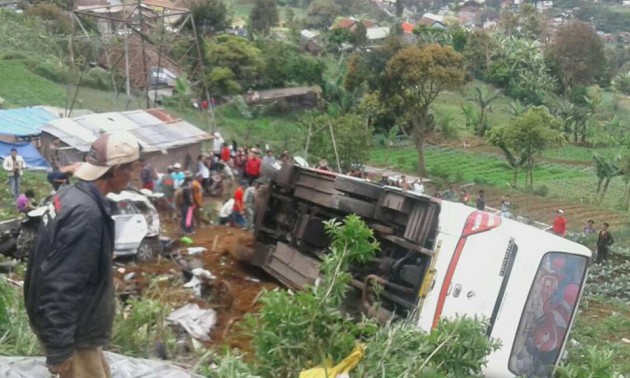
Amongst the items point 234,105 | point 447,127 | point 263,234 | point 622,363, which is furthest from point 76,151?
point 447,127

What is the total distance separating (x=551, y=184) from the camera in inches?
1537

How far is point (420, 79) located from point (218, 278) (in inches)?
986

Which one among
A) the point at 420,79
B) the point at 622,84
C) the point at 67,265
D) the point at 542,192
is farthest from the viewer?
the point at 622,84

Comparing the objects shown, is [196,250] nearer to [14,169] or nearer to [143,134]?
[14,169]

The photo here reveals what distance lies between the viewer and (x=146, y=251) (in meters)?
13.8

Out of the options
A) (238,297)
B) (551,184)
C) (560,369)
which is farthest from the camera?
(551,184)

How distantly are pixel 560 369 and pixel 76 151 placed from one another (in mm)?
15490

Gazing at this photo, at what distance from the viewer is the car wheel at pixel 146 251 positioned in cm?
1371

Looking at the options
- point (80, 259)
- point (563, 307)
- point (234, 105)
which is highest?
point (80, 259)

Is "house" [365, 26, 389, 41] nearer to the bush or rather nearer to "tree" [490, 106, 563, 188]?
"tree" [490, 106, 563, 188]

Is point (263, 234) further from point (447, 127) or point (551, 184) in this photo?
point (447, 127)

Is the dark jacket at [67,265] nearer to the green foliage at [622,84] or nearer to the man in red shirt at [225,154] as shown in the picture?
the man in red shirt at [225,154]

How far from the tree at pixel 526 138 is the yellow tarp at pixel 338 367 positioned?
30.8m

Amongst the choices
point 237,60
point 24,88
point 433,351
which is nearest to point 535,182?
point 237,60
